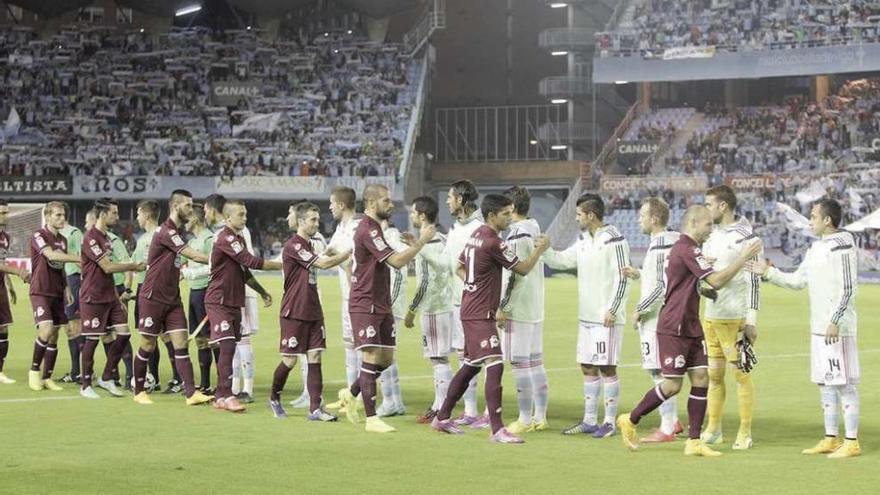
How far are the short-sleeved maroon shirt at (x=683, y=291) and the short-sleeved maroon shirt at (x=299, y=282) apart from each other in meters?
3.79

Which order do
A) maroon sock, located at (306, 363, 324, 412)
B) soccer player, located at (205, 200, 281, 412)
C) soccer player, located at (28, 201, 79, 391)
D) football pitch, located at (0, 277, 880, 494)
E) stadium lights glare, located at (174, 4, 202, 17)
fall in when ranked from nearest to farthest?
football pitch, located at (0, 277, 880, 494) → maroon sock, located at (306, 363, 324, 412) → soccer player, located at (205, 200, 281, 412) → soccer player, located at (28, 201, 79, 391) → stadium lights glare, located at (174, 4, 202, 17)

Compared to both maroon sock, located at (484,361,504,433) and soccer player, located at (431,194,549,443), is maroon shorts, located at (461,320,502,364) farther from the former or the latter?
maroon sock, located at (484,361,504,433)

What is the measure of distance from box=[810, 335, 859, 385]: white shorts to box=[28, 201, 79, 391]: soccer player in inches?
365

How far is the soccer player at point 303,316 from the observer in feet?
44.7

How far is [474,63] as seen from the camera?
67062 millimetres

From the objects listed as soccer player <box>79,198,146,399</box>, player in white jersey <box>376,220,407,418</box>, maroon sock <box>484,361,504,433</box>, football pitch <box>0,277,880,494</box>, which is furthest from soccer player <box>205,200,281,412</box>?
maroon sock <box>484,361,504,433</box>

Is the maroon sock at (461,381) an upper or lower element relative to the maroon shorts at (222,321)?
lower

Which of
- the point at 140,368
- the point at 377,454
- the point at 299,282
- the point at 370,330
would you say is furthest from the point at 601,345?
the point at 140,368

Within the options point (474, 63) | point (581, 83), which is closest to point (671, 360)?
point (581, 83)

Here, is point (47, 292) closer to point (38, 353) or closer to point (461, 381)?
point (38, 353)

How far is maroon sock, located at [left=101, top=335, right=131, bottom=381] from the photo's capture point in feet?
52.0

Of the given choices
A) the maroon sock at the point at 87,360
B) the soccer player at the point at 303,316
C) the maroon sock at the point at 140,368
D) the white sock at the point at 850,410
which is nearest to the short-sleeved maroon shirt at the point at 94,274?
the maroon sock at the point at 87,360

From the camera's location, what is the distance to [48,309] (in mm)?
16859

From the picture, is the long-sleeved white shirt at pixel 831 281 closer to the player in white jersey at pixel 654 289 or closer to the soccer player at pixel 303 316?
the player in white jersey at pixel 654 289
